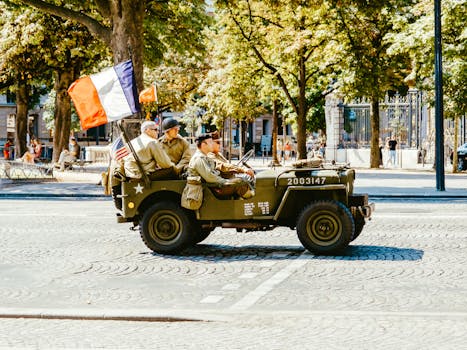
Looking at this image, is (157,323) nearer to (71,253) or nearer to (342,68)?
(71,253)

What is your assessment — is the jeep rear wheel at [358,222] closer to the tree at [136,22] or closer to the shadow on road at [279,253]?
the shadow on road at [279,253]

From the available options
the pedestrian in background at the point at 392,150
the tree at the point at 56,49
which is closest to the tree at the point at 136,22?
the tree at the point at 56,49

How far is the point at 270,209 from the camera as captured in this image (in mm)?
10977

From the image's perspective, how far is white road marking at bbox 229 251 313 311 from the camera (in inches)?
308

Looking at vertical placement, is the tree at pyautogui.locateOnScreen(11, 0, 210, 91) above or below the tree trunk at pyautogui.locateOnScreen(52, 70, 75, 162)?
above

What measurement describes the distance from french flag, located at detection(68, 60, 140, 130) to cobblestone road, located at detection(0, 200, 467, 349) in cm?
176

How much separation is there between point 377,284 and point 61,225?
7351 mm

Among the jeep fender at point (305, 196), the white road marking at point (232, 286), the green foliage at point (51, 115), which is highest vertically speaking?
the green foliage at point (51, 115)

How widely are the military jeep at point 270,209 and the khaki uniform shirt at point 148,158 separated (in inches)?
6.5

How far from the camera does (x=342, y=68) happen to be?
115ft

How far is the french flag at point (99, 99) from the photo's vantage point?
40.3ft

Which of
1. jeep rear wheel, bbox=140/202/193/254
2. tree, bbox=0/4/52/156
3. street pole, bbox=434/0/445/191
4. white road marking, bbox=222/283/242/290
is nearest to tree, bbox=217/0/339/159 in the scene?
tree, bbox=0/4/52/156

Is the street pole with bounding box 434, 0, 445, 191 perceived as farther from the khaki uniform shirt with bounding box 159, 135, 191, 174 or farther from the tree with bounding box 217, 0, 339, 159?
the khaki uniform shirt with bounding box 159, 135, 191, 174

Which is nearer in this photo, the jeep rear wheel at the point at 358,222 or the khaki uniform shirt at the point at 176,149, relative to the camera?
the jeep rear wheel at the point at 358,222
